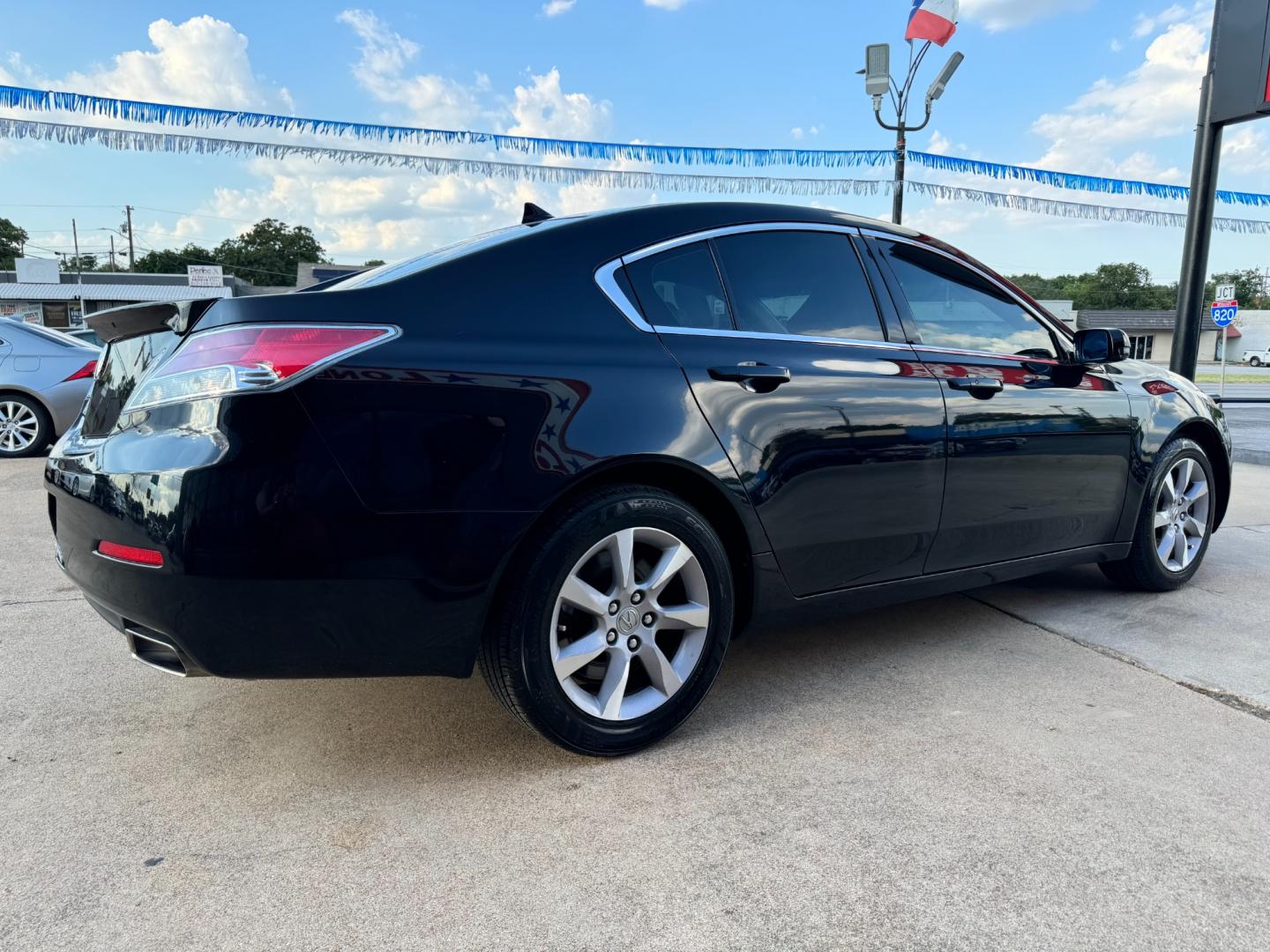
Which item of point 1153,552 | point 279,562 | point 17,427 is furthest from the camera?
point 17,427

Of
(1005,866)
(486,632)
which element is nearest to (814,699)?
(1005,866)

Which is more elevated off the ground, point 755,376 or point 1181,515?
point 755,376

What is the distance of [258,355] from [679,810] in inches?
56.2

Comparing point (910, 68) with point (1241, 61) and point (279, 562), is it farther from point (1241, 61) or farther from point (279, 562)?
point (279, 562)

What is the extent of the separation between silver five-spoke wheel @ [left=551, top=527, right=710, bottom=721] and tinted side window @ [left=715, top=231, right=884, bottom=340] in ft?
2.49

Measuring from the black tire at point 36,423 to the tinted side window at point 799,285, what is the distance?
805cm

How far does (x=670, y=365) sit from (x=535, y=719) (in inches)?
38.5

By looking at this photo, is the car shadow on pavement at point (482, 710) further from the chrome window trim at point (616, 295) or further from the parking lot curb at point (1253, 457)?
the parking lot curb at point (1253, 457)

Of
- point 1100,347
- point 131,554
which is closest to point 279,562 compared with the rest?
point 131,554

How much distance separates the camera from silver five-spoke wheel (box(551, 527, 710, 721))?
2.31 meters

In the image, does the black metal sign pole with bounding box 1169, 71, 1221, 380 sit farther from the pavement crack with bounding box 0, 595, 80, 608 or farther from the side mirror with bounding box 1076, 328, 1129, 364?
the pavement crack with bounding box 0, 595, 80, 608

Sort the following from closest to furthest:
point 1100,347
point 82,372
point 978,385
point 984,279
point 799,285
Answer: point 799,285 < point 978,385 < point 984,279 < point 1100,347 < point 82,372

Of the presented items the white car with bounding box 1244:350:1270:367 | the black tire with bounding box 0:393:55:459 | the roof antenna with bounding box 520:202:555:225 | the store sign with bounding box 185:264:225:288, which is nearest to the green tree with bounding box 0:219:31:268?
the store sign with bounding box 185:264:225:288

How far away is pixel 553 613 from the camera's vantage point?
2.24 metres
